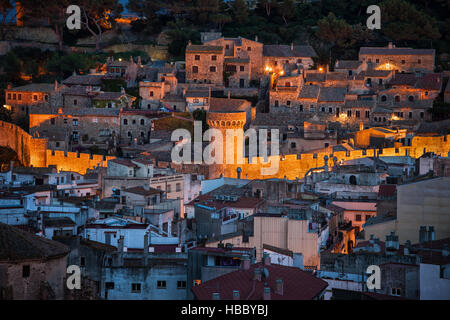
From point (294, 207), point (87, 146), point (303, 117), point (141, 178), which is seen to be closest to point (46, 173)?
point (141, 178)

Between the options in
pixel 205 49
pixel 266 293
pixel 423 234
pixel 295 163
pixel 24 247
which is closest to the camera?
pixel 266 293

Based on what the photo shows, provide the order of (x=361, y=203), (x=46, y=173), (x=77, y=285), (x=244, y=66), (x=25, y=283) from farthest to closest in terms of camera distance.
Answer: (x=244, y=66), (x=46, y=173), (x=361, y=203), (x=77, y=285), (x=25, y=283)

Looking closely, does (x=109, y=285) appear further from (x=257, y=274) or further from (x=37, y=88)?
(x=37, y=88)

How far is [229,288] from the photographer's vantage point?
1795 cm

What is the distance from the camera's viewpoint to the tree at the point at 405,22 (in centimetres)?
5478

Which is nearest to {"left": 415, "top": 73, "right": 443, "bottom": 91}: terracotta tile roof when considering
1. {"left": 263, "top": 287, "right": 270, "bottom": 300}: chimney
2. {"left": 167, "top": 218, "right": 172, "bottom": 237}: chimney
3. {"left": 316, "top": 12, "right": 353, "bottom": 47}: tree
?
{"left": 316, "top": 12, "right": 353, "bottom": 47}: tree

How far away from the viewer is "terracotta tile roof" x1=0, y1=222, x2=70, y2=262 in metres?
17.3

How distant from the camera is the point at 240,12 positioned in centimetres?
5944

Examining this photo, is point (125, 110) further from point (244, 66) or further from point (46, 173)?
point (46, 173)

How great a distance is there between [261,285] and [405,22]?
39731 millimetres

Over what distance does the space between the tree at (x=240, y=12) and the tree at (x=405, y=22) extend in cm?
767

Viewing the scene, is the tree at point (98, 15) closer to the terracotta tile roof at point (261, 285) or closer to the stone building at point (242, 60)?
the stone building at point (242, 60)

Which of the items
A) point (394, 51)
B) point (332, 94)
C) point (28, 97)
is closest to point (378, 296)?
point (332, 94)

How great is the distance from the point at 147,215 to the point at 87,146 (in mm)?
17188
